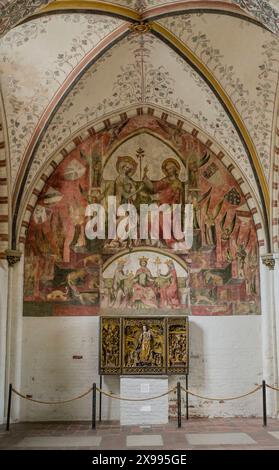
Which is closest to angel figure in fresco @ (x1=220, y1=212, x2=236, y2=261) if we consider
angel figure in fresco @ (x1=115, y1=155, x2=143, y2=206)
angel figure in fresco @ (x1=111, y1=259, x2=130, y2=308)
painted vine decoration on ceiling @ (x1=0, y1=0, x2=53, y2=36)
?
angel figure in fresco @ (x1=115, y1=155, x2=143, y2=206)

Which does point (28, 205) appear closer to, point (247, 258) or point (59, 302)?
point (59, 302)

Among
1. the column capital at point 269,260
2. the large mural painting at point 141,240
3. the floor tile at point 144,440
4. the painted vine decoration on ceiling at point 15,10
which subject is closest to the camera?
the painted vine decoration on ceiling at point 15,10

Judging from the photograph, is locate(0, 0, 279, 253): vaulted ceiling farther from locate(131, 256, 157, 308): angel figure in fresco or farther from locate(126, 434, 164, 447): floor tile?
locate(126, 434, 164, 447): floor tile

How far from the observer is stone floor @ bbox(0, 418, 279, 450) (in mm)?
11078

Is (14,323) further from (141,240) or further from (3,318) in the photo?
(141,240)

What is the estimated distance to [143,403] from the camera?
14094mm

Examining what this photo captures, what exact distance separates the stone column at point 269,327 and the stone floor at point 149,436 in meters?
0.90

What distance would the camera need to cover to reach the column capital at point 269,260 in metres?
15.0

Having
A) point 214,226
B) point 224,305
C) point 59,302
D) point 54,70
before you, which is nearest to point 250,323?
point 224,305

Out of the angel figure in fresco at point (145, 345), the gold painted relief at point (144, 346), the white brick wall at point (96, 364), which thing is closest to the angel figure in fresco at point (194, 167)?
the white brick wall at point (96, 364)

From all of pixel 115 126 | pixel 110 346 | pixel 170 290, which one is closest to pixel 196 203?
pixel 170 290

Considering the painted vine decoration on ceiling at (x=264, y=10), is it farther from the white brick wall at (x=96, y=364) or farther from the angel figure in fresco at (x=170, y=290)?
the white brick wall at (x=96, y=364)

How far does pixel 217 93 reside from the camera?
14102 mm
